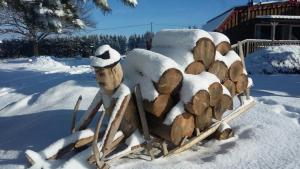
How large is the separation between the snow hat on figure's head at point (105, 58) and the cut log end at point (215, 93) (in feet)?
4.36

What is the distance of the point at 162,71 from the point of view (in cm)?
492

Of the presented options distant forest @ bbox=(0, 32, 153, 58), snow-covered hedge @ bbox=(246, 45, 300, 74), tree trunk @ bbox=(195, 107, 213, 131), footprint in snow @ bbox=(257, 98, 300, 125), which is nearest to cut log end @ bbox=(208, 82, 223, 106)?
tree trunk @ bbox=(195, 107, 213, 131)

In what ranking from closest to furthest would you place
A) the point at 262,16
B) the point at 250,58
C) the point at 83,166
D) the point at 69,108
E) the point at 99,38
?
the point at 83,166, the point at 69,108, the point at 250,58, the point at 262,16, the point at 99,38

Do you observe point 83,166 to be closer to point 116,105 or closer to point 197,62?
point 116,105

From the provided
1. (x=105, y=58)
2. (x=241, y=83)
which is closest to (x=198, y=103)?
(x=105, y=58)

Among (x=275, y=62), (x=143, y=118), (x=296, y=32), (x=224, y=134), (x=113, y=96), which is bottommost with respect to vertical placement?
(x=224, y=134)

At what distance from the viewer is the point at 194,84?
16.5 ft

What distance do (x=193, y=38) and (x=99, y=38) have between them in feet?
120

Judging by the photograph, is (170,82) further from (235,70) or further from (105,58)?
(235,70)

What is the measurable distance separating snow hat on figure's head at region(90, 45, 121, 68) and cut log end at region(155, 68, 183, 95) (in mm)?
630

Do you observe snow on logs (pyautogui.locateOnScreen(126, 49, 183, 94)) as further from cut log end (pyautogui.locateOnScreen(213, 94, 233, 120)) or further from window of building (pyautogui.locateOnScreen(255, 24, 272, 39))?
window of building (pyautogui.locateOnScreen(255, 24, 272, 39))

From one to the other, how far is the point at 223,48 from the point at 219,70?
458 mm

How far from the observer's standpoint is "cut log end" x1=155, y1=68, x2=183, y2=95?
16.2 ft

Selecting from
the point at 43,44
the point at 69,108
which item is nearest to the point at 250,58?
the point at 69,108
